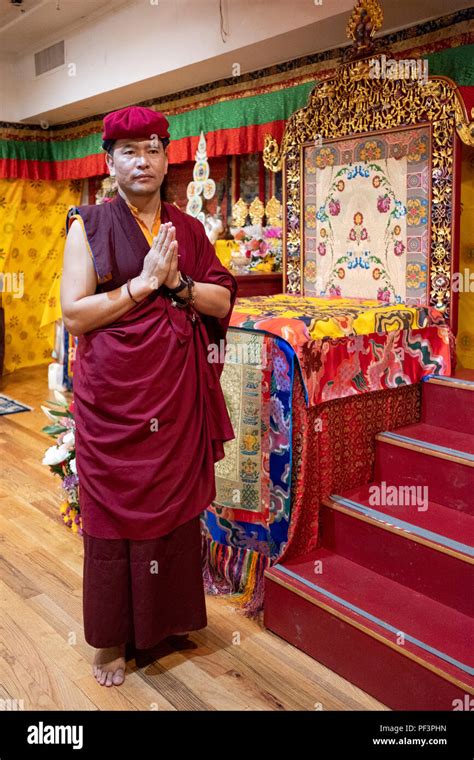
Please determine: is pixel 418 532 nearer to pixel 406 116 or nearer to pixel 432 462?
pixel 432 462

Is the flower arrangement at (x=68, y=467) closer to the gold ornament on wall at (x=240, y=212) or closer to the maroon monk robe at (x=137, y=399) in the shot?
the maroon monk robe at (x=137, y=399)

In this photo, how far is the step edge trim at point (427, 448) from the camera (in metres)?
2.18

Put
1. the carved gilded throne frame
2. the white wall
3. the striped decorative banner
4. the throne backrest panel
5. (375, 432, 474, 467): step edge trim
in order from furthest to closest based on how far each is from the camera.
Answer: the white wall
the striped decorative banner
the throne backrest panel
the carved gilded throne frame
(375, 432, 474, 467): step edge trim

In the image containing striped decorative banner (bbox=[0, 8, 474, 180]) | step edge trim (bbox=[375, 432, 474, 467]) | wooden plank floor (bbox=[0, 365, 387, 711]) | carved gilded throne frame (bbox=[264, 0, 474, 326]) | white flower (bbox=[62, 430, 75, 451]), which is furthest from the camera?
white flower (bbox=[62, 430, 75, 451])

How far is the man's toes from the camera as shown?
6.31 feet

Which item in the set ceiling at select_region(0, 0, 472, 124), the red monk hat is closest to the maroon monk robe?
the red monk hat

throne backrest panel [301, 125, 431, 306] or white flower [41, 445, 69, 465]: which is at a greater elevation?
throne backrest panel [301, 125, 431, 306]

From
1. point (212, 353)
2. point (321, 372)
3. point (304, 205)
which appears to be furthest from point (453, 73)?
point (212, 353)

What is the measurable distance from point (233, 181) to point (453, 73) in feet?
6.10

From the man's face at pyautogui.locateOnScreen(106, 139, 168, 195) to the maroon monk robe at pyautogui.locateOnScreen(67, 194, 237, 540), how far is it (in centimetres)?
7

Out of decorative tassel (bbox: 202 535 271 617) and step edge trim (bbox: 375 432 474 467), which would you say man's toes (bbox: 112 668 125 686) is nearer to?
decorative tassel (bbox: 202 535 271 617)

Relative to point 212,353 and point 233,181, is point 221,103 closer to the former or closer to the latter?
point 233,181

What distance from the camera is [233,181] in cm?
452

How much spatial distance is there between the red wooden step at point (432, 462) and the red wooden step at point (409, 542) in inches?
2.1
